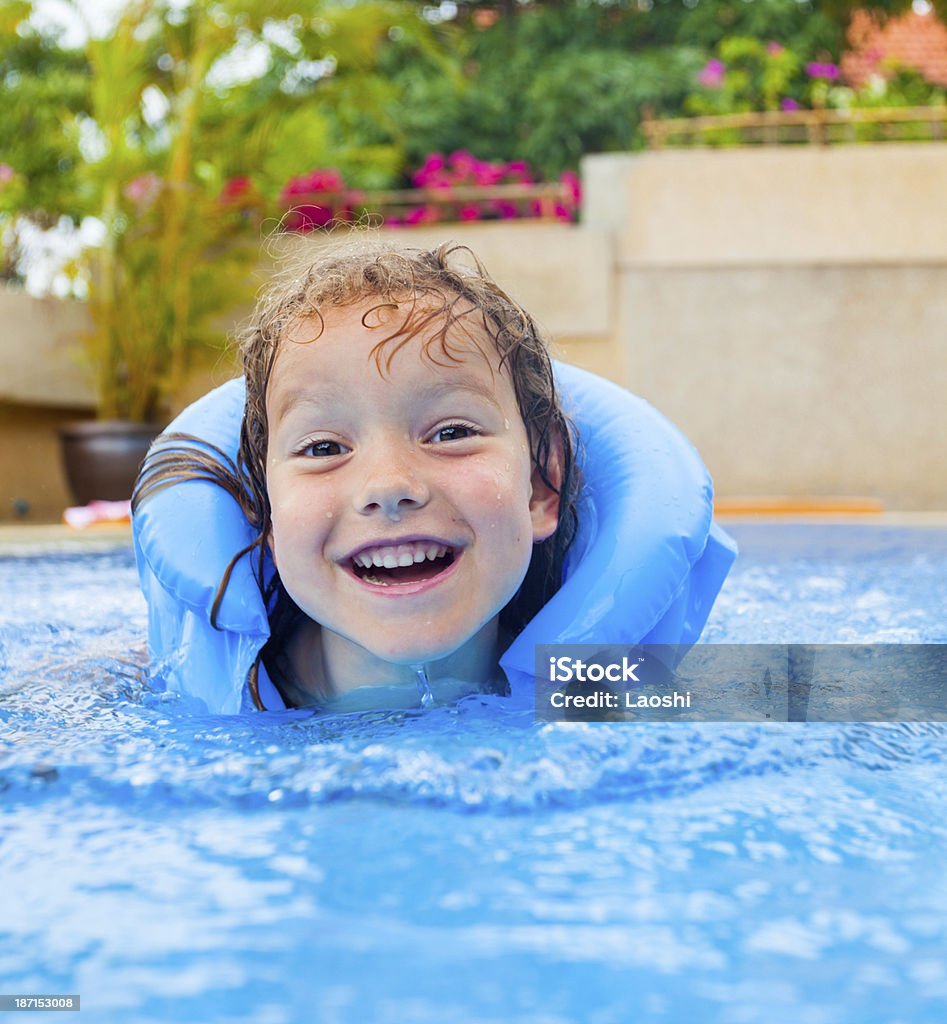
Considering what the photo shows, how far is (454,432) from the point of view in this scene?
1776 mm

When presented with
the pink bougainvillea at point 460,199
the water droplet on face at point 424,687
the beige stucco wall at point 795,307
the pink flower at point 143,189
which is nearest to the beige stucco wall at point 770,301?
the beige stucco wall at point 795,307

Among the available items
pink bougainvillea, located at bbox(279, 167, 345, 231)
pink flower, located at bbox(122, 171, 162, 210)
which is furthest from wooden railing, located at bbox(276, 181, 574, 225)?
pink flower, located at bbox(122, 171, 162, 210)

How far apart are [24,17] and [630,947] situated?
7.37 meters

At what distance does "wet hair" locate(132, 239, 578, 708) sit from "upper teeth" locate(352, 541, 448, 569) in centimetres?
24

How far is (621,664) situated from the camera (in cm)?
201

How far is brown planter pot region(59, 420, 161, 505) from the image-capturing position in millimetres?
7125

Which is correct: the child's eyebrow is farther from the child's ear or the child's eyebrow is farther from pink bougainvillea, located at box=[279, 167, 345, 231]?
pink bougainvillea, located at box=[279, 167, 345, 231]

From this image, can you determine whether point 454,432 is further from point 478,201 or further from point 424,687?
point 478,201

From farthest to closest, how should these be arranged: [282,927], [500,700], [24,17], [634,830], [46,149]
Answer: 1. [46,149]
2. [24,17]
3. [500,700]
4. [634,830]
5. [282,927]

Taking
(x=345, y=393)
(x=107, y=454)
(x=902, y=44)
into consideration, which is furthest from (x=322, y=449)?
(x=902, y=44)

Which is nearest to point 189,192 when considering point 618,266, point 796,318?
point 618,266

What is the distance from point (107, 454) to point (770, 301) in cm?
420

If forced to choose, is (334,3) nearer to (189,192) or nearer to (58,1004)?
(189,192)

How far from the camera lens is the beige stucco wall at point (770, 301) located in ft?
26.9
